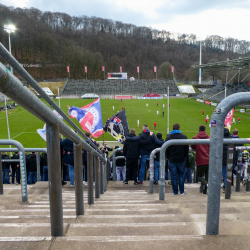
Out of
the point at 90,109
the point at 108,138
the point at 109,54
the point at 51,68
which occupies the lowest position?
the point at 108,138

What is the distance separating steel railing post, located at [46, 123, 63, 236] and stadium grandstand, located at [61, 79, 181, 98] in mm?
67612

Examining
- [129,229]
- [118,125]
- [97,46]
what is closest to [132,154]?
[118,125]

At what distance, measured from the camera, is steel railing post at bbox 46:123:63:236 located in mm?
1799

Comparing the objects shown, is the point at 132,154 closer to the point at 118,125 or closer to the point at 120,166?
the point at 120,166

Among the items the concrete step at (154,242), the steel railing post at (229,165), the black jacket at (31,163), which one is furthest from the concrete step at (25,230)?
the black jacket at (31,163)

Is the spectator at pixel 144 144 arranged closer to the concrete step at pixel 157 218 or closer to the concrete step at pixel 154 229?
the concrete step at pixel 157 218

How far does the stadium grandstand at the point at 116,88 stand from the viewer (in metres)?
72.3

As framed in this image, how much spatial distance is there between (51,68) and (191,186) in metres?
105

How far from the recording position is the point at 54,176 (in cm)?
186

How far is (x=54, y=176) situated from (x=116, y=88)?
76.9 m

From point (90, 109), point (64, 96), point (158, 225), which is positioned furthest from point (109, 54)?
point (158, 225)

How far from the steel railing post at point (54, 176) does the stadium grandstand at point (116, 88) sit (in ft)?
222

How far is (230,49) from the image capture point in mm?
145000

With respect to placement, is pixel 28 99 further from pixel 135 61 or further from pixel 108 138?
pixel 135 61
